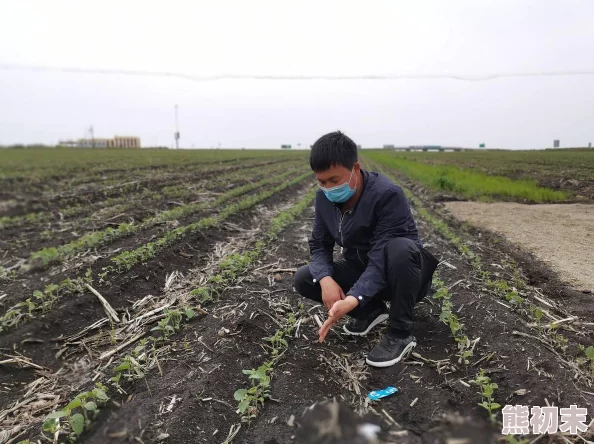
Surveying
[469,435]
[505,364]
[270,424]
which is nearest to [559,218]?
[505,364]

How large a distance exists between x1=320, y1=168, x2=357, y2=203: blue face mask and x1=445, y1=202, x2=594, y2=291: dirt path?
115 inches

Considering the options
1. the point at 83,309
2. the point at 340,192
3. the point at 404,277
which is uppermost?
the point at 340,192

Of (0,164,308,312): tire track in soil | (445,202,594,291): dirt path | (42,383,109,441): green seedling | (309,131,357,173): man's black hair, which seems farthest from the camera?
(445,202,594,291): dirt path

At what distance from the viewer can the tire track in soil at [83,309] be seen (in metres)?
3.03

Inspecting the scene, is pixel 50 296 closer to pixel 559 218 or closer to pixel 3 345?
pixel 3 345

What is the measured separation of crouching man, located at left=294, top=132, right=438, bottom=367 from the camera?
8.30ft

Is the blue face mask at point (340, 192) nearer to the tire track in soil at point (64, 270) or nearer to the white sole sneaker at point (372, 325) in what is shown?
the white sole sneaker at point (372, 325)

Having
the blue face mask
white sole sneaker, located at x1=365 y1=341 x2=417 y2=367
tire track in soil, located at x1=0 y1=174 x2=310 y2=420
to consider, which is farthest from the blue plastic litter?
tire track in soil, located at x1=0 y1=174 x2=310 y2=420

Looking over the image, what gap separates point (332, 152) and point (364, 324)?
141 cm

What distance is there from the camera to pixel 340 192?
2693mm

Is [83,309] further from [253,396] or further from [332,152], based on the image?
[332,152]

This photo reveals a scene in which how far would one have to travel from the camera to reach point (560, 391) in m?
2.17

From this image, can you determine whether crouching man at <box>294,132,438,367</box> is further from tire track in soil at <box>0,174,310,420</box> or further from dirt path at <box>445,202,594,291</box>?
dirt path at <box>445,202,594,291</box>

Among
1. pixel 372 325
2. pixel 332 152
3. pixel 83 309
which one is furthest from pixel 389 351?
pixel 83 309
